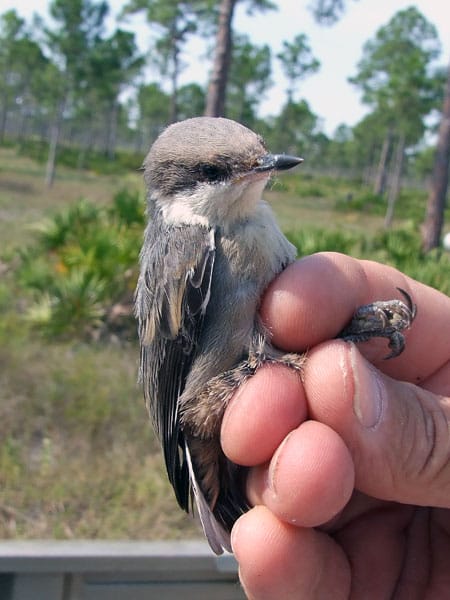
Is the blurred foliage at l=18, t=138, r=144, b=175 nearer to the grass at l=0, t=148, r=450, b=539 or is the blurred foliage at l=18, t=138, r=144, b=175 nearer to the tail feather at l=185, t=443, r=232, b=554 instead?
the grass at l=0, t=148, r=450, b=539

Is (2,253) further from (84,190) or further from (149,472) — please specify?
(84,190)

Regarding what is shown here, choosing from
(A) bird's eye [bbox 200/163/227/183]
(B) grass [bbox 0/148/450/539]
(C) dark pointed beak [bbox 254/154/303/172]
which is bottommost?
(B) grass [bbox 0/148/450/539]

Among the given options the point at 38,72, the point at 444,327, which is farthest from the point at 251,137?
the point at 38,72

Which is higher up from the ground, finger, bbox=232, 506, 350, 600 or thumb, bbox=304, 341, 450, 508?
thumb, bbox=304, 341, 450, 508

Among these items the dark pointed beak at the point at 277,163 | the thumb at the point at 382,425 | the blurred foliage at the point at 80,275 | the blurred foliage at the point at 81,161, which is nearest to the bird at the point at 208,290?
the dark pointed beak at the point at 277,163

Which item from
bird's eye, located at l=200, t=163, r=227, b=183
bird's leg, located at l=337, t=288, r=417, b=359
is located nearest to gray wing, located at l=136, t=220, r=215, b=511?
bird's eye, located at l=200, t=163, r=227, b=183
